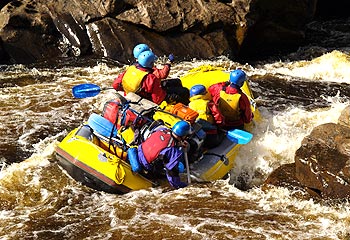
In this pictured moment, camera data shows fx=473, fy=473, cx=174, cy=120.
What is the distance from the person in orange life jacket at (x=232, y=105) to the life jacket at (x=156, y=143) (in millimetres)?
1307

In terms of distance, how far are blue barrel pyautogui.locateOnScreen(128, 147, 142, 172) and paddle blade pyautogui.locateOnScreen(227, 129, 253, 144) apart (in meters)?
1.60

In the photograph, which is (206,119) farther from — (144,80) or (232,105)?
(144,80)

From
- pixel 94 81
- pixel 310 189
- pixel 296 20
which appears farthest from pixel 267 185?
pixel 296 20

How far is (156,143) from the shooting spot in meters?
5.80

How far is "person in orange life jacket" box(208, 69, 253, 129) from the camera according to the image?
6898 millimetres

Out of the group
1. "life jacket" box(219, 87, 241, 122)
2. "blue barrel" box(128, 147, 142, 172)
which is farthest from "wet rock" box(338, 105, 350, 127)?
"blue barrel" box(128, 147, 142, 172)

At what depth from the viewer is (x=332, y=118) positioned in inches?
332

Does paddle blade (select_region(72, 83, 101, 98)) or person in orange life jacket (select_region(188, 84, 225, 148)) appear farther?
paddle blade (select_region(72, 83, 101, 98))

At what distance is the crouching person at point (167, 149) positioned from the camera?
575cm

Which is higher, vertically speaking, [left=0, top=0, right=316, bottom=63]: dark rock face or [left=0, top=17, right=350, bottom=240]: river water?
[left=0, top=0, right=316, bottom=63]: dark rock face

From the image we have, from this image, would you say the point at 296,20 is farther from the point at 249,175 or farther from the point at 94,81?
the point at 249,175

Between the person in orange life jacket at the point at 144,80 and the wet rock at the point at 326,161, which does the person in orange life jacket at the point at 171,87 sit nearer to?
the person in orange life jacket at the point at 144,80

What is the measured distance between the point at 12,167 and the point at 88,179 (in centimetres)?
139

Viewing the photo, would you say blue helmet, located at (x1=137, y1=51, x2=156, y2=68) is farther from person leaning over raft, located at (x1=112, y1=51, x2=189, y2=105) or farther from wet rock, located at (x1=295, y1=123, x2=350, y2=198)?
wet rock, located at (x1=295, y1=123, x2=350, y2=198)
